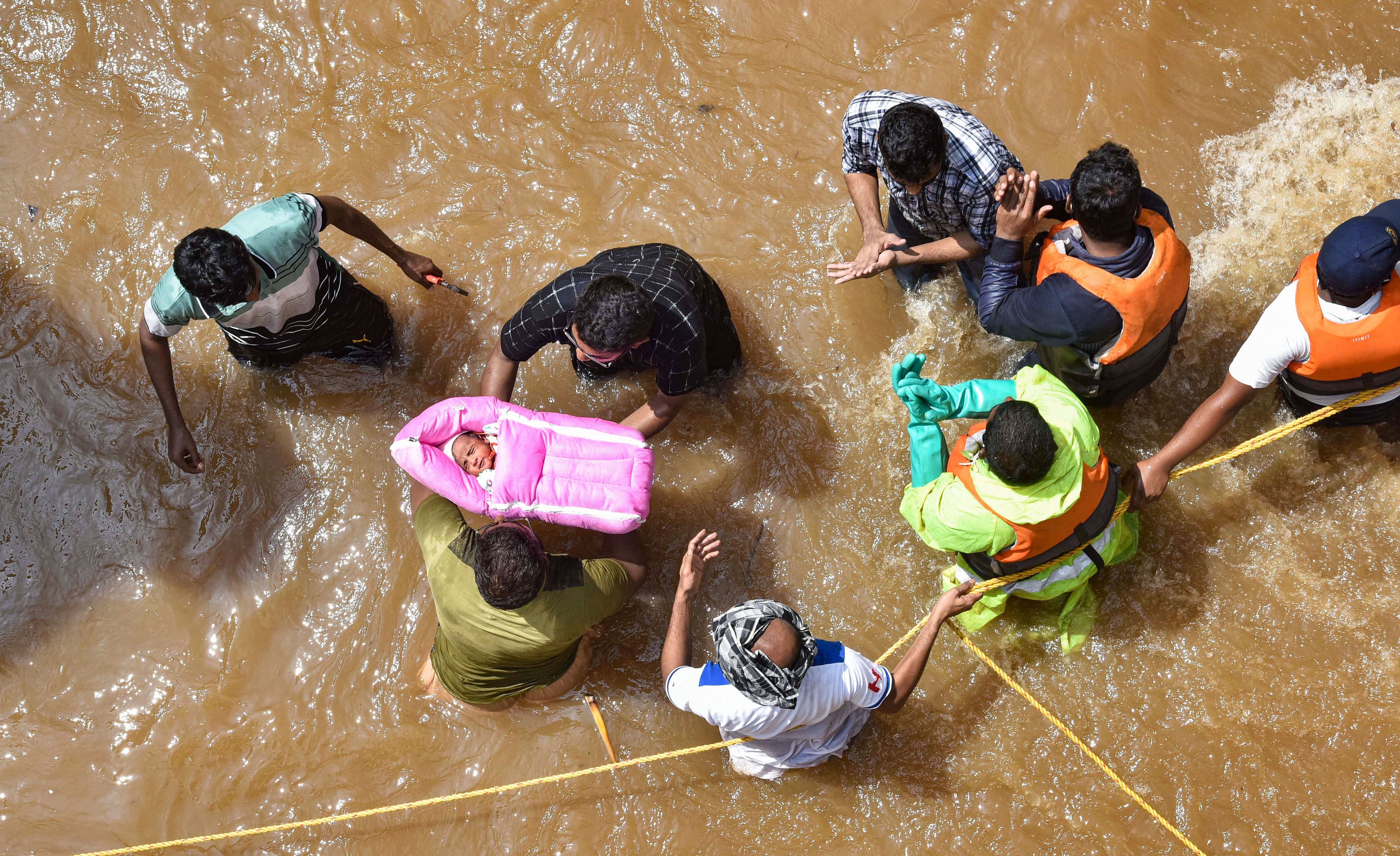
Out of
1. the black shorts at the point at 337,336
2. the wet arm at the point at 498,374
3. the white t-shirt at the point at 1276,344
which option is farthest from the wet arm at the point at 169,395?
the white t-shirt at the point at 1276,344

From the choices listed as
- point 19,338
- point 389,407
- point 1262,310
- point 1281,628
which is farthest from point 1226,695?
point 19,338

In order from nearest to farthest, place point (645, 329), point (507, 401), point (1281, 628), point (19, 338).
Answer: point (645, 329), point (507, 401), point (1281, 628), point (19, 338)

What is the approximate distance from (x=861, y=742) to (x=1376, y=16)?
5407mm

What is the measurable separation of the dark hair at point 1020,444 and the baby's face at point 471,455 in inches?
81.8

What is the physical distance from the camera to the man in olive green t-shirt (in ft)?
11.5

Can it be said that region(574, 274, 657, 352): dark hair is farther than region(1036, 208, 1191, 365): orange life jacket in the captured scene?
No

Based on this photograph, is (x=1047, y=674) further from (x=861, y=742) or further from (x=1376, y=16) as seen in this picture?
(x=1376, y=16)

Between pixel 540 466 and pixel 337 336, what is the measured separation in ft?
5.39

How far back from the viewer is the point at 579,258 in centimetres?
526

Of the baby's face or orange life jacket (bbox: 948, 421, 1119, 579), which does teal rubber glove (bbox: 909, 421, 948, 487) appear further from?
the baby's face

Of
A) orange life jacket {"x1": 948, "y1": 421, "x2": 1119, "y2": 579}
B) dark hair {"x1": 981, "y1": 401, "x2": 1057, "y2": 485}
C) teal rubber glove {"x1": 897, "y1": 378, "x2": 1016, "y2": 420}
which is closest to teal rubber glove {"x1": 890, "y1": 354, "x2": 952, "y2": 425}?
teal rubber glove {"x1": 897, "y1": 378, "x2": 1016, "y2": 420}

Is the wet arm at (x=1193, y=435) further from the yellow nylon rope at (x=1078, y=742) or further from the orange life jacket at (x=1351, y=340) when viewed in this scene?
the yellow nylon rope at (x=1078, y=742)

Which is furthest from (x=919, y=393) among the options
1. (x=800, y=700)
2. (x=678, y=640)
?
(x=678, y=640)

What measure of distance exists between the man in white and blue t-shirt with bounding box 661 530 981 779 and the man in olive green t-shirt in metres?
0.43
